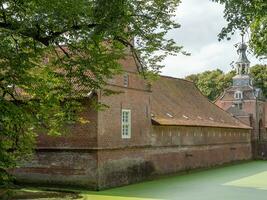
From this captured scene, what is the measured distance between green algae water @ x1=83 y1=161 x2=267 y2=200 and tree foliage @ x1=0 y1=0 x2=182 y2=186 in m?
6.87

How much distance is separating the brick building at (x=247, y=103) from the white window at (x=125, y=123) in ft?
94.8

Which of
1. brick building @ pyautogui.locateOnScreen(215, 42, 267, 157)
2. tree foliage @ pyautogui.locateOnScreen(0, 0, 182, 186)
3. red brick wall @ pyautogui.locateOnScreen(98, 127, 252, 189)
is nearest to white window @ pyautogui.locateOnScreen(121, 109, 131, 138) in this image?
red brick wall @ pyautogui.locateOnScreen(98, 127, 252, 189)

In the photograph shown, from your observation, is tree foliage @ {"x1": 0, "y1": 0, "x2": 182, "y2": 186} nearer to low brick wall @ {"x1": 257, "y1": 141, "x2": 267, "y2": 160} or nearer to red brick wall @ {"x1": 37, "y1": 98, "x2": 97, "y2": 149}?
red brick wall @ {"x1": 37, "y1": 98, "x2": 97, "y2": 149}

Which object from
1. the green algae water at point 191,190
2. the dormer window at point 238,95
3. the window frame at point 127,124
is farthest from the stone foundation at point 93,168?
the dormer window at point 238,95

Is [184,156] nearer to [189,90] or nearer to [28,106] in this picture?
[189,90]

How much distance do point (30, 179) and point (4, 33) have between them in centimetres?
1322

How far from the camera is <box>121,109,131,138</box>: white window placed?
23469 millimetres

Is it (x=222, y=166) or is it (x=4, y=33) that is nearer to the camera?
(x=4, y=33)

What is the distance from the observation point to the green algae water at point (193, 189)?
18984mm

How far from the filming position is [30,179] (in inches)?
879

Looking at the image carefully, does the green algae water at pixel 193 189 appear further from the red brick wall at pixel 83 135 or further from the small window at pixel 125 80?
the small window at pixel 125 80

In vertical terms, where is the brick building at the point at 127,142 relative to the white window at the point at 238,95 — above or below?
below

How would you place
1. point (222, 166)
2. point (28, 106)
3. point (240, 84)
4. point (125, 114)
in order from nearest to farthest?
1. point (28, 106)
2. point (125, 114)
3. point (222, 166)
4. point (240, 84)

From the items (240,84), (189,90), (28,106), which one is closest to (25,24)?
(28,106)
